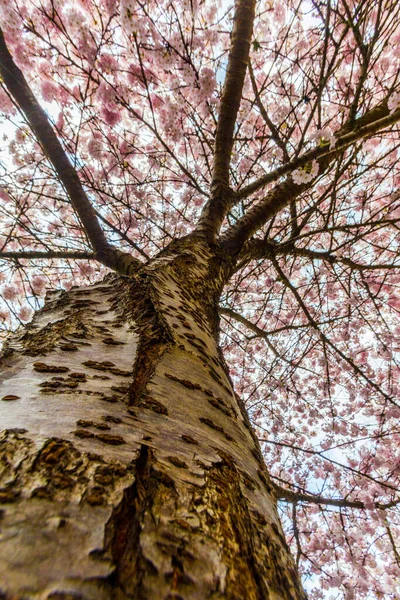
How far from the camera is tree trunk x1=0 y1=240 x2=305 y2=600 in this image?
1.02 ft

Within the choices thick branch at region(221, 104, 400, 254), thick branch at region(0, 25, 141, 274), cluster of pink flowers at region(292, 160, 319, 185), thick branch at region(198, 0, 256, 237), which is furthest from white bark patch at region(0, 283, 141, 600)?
thick branch at region(198, 0, 256, 237)

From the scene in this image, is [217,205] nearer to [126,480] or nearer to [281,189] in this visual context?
[281,189]

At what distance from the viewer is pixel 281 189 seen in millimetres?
2641

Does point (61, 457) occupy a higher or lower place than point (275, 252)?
lower

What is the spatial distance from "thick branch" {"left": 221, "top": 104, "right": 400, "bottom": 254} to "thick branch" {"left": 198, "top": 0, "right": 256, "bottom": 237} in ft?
0.71

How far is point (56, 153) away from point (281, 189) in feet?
5.54

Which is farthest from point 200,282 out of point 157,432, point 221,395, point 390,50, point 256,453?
point 390,50

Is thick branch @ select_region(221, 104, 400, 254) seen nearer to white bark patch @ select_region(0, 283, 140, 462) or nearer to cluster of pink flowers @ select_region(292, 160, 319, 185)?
cluster of pink flowers @ select_region(292, 160, 319, 185)

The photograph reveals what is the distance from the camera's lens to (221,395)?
899 millimetres

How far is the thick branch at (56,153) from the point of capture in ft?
6.60

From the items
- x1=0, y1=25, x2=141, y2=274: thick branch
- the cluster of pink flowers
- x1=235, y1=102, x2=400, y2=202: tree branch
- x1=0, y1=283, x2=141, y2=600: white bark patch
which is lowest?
x1=0, y1=283, x2=141, y2=600: white bark patch

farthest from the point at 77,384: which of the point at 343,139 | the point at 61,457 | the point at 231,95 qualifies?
the point at 231,95

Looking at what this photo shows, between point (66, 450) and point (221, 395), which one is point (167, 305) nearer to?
point (221, 395)

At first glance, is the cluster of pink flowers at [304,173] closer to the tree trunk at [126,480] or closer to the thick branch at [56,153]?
the thick branch at [56,153]
